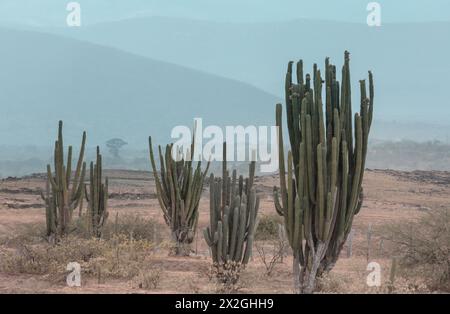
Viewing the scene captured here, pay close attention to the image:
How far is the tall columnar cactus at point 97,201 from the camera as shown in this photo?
16.6 metres

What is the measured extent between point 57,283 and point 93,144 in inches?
5430

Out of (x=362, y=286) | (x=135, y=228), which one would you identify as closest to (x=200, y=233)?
(x=135, y=228)

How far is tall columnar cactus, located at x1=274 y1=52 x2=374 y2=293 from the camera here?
10500 millimetres

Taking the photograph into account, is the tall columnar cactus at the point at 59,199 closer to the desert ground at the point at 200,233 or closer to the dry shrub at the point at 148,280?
the desert ground at the point at 200,233

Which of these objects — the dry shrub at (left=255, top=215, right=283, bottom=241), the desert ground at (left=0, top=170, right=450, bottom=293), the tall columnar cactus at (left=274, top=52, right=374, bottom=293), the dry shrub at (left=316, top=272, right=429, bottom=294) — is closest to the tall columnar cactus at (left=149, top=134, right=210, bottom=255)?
the desert ground at (left=0, top=170, right=450, bottom=293)

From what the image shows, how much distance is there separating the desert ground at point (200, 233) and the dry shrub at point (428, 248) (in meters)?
0.53

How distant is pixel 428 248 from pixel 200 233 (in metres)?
12.0

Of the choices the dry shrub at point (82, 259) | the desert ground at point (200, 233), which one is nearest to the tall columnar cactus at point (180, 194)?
the desert ground at point (200, 233)

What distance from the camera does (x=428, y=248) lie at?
13.4 meters

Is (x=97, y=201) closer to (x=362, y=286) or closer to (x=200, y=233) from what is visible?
(x=362, y=286)

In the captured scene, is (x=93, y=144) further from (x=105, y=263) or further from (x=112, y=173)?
(x=105, y=263)

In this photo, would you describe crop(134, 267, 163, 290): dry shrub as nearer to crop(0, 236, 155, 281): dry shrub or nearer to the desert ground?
the desert ground
